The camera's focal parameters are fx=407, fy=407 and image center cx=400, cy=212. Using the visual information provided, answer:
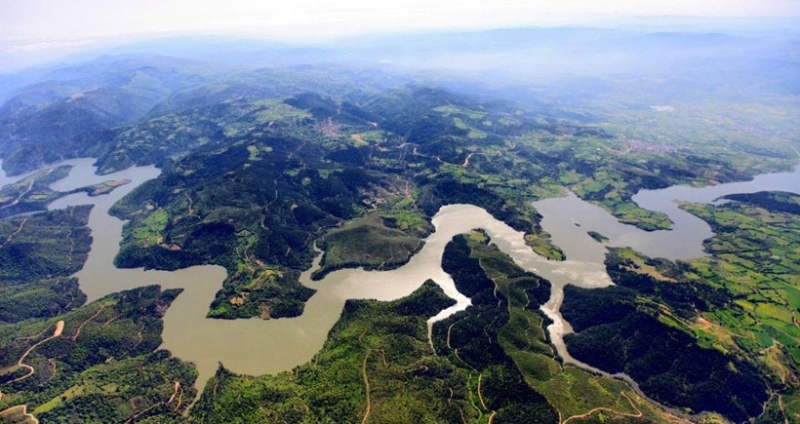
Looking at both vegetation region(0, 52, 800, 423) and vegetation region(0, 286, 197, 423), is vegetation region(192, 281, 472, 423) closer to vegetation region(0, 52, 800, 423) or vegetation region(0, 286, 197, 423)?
vegetation region(0, 52, 800, 423)

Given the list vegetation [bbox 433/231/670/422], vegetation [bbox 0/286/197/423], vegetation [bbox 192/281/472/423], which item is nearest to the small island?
vegetation [bbox 0/286/197/423]

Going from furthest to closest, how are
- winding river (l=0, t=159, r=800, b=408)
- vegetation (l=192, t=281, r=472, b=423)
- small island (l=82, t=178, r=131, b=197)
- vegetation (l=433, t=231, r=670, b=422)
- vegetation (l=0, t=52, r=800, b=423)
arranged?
small island (l=82, t=178, r=131, b=197)
winding river (l=0, t=159, r=800, b=408)
vegetation (l=0, t=52, r=800, b=423)
vegetation (l=433, t=231, r=670, b=422)
vegetation (l=192, t=281, r=472, b=423)

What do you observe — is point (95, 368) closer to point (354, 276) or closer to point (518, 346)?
point (354, 276)

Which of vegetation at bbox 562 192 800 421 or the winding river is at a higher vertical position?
vegetation at bbox 562 192 800 421

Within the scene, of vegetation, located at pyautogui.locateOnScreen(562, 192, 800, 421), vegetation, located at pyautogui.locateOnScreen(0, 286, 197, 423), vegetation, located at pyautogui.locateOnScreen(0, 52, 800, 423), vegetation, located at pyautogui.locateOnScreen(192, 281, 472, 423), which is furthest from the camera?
vegetation, located at pyautogui.locateOnScreen(562, 192, 800, 421)

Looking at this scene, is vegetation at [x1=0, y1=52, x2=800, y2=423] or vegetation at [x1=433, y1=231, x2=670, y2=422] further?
vegetation at [x1=0, y1=52, x2=800, y2=423]

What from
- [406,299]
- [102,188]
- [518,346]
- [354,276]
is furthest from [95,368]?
[102,188]

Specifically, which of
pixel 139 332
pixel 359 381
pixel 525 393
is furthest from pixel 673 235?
pixel 139 332

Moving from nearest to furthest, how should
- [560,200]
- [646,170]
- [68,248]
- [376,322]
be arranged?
[376,322], [68,248], [560,200], [646,170]

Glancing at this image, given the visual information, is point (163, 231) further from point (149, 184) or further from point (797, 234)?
point (797, 234)
